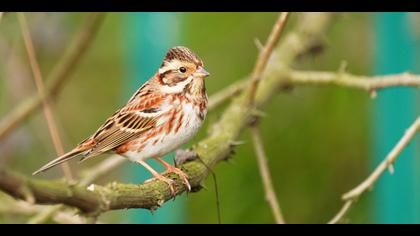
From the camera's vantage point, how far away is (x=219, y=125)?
320 centimetres

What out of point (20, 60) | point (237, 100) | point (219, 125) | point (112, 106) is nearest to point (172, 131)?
point (219, 125)

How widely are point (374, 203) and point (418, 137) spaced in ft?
1.61

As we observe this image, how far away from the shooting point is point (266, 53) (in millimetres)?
3178

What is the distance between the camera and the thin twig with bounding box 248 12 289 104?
9.89 ft

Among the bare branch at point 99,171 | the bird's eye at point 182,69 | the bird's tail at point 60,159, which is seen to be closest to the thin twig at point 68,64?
the bare branch at point 99,171

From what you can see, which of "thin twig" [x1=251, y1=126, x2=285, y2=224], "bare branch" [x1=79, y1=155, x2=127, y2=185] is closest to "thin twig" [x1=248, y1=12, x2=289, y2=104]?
"thin twig" [x1=251, y1=126, x2=285, y2=224]

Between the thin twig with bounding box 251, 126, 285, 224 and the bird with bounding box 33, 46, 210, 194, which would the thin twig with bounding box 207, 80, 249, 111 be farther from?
the bird with bounding box 33, 46, 210, 194

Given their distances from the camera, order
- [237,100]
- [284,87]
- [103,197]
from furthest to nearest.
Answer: [284,87], [237,100], [103,197]

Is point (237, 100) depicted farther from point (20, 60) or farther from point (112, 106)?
point (112, 106)

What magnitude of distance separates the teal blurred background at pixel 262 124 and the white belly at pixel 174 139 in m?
1.66

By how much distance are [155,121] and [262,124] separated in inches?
81.9

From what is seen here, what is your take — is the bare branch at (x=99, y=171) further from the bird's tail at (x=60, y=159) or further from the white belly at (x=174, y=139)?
the bird's tail at (x=60, y=159)

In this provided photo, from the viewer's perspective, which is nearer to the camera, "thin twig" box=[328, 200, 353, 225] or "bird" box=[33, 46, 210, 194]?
"thin twig" box=[328, 200, 353, 225]

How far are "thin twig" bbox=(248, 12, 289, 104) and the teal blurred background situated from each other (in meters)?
1.27
